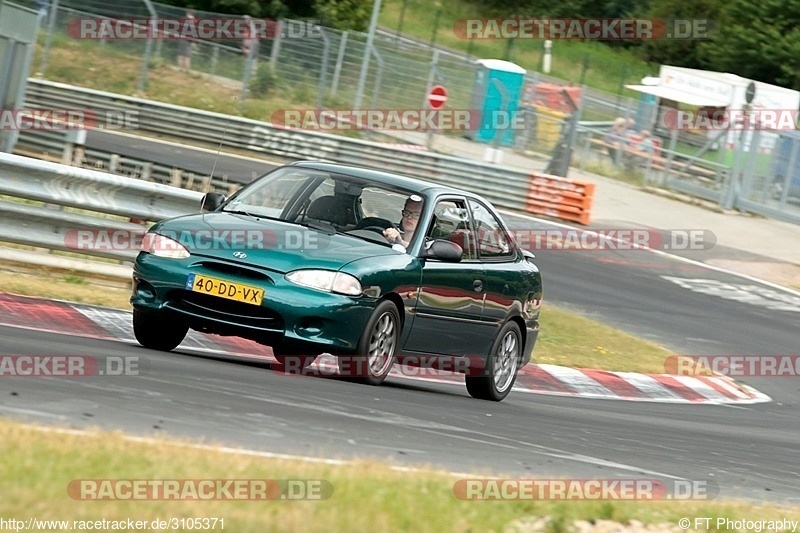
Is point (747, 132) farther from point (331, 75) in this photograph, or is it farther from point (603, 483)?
point (603, 483)

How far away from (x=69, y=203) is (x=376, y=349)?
13.6ft

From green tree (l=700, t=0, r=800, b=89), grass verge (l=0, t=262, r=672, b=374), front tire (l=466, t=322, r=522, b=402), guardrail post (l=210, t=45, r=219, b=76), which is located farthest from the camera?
green tree (l=700, t=0, r=800, b=89)

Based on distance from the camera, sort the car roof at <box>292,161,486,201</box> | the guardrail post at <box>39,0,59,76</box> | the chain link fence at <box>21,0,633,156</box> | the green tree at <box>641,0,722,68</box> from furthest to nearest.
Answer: the green tree at <box>641,0,722,68</box>
the guardrail post at <box>39,0,59,76</box>
the chain link fence at <box>21,0,633,156</box>
the car roof at <box>292,161,486,201</box>

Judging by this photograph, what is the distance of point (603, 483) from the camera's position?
23.9 feet

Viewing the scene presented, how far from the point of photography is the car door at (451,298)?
33.2 feet

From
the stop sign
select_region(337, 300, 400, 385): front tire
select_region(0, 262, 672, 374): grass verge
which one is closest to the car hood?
select_region(337, 300, 400, 385): front tire

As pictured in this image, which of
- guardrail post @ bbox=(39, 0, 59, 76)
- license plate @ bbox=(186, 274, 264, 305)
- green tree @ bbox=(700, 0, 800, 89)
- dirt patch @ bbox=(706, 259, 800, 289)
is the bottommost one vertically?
dirt patch @ bbox=(706, 259, 800, 289)

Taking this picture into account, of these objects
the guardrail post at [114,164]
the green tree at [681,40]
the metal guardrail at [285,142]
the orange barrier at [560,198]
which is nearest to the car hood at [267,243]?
the guardrail post at [114,164]

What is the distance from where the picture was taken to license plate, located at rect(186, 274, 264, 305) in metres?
9.08

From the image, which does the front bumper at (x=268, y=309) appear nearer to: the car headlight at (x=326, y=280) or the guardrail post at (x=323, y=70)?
the car headlight at (x=326, y=280)

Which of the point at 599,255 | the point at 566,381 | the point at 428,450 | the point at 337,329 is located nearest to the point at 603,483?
the point at 428,450

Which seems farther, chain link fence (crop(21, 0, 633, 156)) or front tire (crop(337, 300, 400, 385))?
chain link fence (crop(21, 0, 633, 156))

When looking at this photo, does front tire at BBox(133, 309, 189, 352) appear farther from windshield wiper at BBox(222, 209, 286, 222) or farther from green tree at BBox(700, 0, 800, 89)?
green tree at BBox(700, 0, 800, 89)

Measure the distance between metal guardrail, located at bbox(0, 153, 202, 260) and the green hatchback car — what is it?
8.69 ft
